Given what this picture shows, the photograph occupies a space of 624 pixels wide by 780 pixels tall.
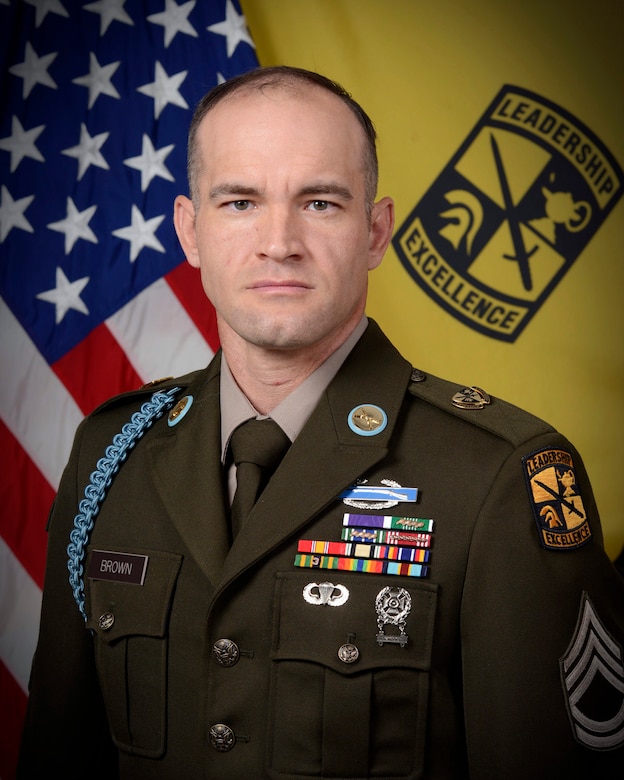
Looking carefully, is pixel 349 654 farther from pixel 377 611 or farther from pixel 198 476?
pixel 198 476

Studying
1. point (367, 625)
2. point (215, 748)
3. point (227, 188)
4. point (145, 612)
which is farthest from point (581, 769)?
point (227, 188)

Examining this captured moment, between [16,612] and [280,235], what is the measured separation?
1587mm

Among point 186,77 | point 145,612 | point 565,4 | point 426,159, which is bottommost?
point 145,612

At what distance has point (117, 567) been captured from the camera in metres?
1.53

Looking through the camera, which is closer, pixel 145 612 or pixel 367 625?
pixel 367 625

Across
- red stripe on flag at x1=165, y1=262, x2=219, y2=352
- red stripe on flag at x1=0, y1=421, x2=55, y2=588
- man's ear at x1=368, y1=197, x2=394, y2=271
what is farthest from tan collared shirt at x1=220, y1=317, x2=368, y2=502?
red stripe on flag at x1=0, y1=421, x2=55, y2=588

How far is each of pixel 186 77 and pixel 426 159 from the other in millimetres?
713

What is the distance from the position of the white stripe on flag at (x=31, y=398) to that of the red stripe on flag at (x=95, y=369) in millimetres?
28

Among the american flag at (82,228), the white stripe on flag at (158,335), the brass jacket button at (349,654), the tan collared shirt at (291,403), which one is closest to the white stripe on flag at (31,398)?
the american flag at (82,228)

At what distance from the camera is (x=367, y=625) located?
4.39 feet

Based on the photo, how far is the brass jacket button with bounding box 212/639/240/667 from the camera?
1.36m

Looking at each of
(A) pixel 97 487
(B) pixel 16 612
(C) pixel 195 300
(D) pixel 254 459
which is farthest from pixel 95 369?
(D) pixel 254 459

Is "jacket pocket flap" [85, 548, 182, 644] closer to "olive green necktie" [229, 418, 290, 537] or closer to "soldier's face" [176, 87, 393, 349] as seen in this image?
"olive green necktie" [229, 418, 290, 537]

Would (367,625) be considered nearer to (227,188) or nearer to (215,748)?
(215,748)
